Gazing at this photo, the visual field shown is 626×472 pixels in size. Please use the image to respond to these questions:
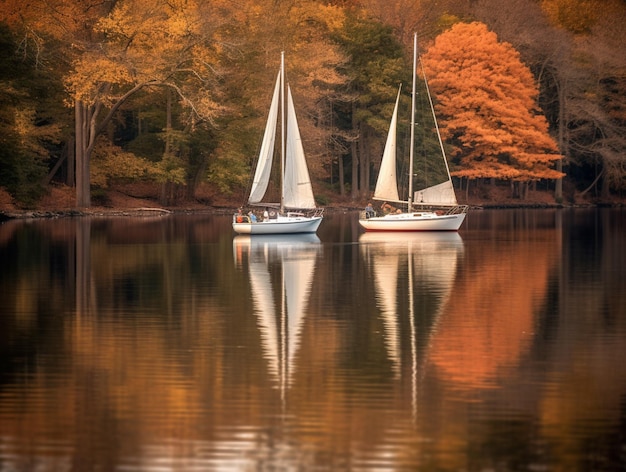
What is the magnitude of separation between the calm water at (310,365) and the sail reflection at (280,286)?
0.27 feet

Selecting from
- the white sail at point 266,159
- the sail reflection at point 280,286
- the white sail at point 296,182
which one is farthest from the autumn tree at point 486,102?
the sail reflection at point 280,286

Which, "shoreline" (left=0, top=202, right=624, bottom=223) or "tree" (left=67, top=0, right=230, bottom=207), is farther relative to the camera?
"tree" (left=67, top=0, right=230, bottom=207)

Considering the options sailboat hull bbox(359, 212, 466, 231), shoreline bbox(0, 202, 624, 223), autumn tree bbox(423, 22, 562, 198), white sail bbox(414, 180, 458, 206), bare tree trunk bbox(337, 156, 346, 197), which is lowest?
sailboat hull bbox(359, 212, 466, 231)

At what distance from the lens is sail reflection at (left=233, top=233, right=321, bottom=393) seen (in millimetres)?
19141

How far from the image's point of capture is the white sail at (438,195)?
5975cm

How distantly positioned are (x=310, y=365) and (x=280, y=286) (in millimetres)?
11866

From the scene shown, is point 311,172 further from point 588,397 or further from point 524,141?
point 588,397

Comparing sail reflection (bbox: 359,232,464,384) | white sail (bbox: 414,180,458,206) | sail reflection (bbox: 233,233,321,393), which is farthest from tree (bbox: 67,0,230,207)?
sail reflection (bbox: 359,232,464,384)

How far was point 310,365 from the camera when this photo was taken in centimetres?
1791

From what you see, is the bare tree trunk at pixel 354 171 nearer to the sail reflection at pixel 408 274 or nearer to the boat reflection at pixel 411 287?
the sail reflection at pixel 408 274

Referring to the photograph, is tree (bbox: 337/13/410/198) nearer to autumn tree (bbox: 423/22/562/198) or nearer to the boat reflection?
autumn tree (bbox: 423/22/562/198)

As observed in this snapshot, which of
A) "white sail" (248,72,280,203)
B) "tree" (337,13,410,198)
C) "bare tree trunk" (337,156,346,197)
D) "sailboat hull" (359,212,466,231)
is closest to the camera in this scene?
"white sail" (248,72,280,203)

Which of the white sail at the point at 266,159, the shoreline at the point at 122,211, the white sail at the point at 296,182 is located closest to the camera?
the white sail at the point at 296,182

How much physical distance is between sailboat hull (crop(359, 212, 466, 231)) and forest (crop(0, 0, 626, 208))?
3812 mm
